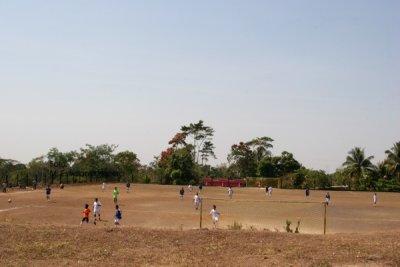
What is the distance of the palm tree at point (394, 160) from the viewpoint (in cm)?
7744

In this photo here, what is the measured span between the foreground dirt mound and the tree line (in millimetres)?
51783

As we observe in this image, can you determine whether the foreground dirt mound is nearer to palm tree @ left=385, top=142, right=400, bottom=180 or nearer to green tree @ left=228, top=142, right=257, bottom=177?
palm tree @ left=385, top=142, right=400, bottom=180

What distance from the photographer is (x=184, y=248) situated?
18922 mm

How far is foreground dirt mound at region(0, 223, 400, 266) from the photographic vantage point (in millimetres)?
16750

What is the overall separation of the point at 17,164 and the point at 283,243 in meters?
100

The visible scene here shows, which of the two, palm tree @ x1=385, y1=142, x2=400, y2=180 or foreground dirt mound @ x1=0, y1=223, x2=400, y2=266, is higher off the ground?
palm tree @ x1=385, y1=142, x2=400, y2=180

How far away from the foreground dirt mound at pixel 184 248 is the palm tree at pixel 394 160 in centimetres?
6021

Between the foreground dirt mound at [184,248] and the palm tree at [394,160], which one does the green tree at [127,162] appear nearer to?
the palm tree at [394,160]

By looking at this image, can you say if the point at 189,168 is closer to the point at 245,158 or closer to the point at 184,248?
the point at 245,158

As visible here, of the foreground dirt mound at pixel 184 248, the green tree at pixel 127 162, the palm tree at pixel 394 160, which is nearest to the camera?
the foreground dirt mound at pixel 184 248

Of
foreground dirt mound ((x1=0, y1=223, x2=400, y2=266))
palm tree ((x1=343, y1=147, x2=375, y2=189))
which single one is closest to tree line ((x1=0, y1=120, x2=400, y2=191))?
palm tree ((x1=343, y1=147, x2=375, y2=189))

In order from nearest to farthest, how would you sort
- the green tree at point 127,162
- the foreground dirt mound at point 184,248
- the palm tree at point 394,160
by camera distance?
the foreground dirt mound at point 184,248 < the palm tree at point 394,160 < the green tree at point 127,162

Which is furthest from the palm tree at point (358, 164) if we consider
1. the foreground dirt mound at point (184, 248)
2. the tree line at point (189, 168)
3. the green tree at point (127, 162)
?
the foreground dirt mound at point (184, 248)

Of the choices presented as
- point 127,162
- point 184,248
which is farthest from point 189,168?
point 184,248
